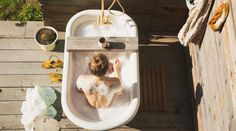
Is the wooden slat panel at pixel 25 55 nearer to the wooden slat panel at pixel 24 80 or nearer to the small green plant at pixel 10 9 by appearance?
the wooden slat panel at pixel 24 80

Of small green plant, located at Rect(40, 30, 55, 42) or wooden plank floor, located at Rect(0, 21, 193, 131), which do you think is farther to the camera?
small green plant, located at Rect(40, 30, 55, 42)

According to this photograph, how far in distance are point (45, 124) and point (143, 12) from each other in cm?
166

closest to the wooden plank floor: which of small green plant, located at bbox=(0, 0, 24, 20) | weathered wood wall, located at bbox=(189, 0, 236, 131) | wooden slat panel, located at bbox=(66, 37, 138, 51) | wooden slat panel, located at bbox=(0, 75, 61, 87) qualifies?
wooden slat panel, located at bbox=(0, 75, 61, 87)

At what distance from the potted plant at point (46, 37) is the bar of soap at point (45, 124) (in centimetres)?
87

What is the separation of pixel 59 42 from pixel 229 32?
2293 mm

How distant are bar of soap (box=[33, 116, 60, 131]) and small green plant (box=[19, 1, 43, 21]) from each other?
1369 mm

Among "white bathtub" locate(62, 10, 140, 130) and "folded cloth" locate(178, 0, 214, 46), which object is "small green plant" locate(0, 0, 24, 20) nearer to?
"white bathtub" locate(62, 10, 140, 130)

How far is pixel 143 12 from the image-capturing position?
434 centimetres

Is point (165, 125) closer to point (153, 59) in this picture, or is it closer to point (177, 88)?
point (177, 88)

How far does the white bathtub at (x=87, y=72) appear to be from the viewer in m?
3.29

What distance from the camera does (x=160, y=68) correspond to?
174 inches

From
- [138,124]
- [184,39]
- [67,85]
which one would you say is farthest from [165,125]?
[67,85]

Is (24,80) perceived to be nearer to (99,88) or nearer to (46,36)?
(46,36)

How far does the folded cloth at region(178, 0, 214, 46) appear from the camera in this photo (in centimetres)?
341
